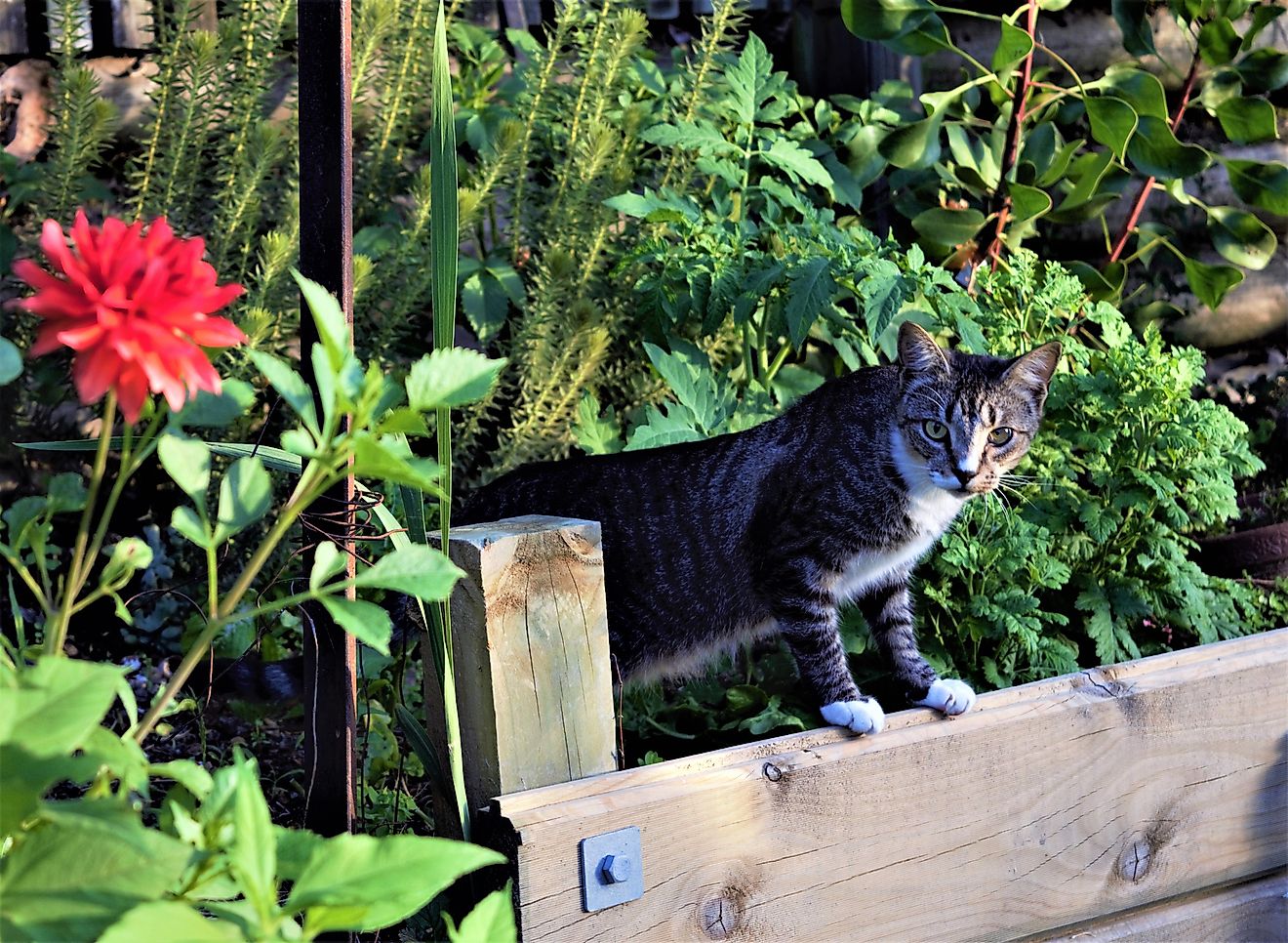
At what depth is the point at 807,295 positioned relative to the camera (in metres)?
2.05

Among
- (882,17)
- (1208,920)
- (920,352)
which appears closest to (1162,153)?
(882,17)

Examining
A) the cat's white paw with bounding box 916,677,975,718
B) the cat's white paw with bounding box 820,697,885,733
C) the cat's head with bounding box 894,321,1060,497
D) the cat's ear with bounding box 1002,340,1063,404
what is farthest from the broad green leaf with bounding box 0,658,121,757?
the cat's ear with bounding box 1002,340,1063,404

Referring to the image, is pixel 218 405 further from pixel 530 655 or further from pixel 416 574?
pixel 530 655

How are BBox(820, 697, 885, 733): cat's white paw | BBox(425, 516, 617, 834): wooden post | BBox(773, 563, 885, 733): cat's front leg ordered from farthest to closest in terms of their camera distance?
BBox(773, 563, 885, 733): cat's front leg → BBox(820, 697, 885, 733): cat's white paw → BBox(425, 516, 617, 834): wooden post

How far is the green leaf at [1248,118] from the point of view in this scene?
106 inches

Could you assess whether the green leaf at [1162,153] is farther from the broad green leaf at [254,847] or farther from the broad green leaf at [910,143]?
the broad green leaf at [254,847]

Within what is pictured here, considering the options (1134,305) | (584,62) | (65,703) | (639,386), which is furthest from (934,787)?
(1134,305)

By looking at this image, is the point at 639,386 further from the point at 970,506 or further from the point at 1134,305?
the point at 1134,305

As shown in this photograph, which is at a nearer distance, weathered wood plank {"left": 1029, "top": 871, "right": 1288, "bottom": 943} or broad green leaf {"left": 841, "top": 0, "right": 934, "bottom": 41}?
weathered wood plank {"left": 1029, "top": 871, "right": 1288, "bottom": 943}

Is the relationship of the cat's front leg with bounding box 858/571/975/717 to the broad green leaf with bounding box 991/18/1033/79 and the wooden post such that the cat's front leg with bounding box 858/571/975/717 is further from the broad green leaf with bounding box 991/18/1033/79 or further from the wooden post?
the broad green leaf with bounding box 991/18/1033/79

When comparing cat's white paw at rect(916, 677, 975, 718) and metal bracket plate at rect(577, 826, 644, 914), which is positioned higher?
cat's white paw at rect(916, 677, 975, 718)

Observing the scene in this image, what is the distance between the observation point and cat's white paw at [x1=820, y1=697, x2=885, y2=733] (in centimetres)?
173

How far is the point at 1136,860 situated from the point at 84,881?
5.69 ft

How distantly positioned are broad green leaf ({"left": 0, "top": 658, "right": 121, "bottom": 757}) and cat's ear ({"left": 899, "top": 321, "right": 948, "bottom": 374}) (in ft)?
4.98
